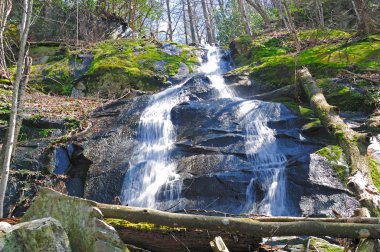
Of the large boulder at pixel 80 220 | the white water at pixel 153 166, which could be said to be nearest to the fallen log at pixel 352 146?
the large boulder at pixel 80 220

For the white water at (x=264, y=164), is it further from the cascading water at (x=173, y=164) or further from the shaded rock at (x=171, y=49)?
the shaded rock at (x=171, y=49)

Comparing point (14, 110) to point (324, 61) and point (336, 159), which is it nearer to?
point (336, 159)

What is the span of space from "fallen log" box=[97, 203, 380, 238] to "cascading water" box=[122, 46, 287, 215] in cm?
345

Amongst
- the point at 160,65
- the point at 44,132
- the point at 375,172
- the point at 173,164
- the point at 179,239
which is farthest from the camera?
the point at 160,65

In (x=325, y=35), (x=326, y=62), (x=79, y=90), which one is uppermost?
(x=325, y=35)

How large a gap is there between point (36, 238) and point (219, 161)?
5.04 metres

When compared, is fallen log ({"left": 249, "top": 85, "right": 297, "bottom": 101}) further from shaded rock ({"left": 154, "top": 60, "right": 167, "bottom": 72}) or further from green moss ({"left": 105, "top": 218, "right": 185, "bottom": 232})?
green moss ({"left": 105, "top": 218, "right": 185, "bottom": 232})

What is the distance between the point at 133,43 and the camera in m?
18.0

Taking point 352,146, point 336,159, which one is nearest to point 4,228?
point 352,146

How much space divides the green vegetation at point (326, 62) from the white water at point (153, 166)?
3816mm

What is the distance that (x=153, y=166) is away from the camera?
27.2 feet

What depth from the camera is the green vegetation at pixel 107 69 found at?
1416cm

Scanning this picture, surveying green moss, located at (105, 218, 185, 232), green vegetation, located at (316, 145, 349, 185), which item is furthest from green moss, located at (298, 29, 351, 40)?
green moss, located at (105, 218, 185, 232)

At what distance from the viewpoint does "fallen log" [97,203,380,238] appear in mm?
3201
